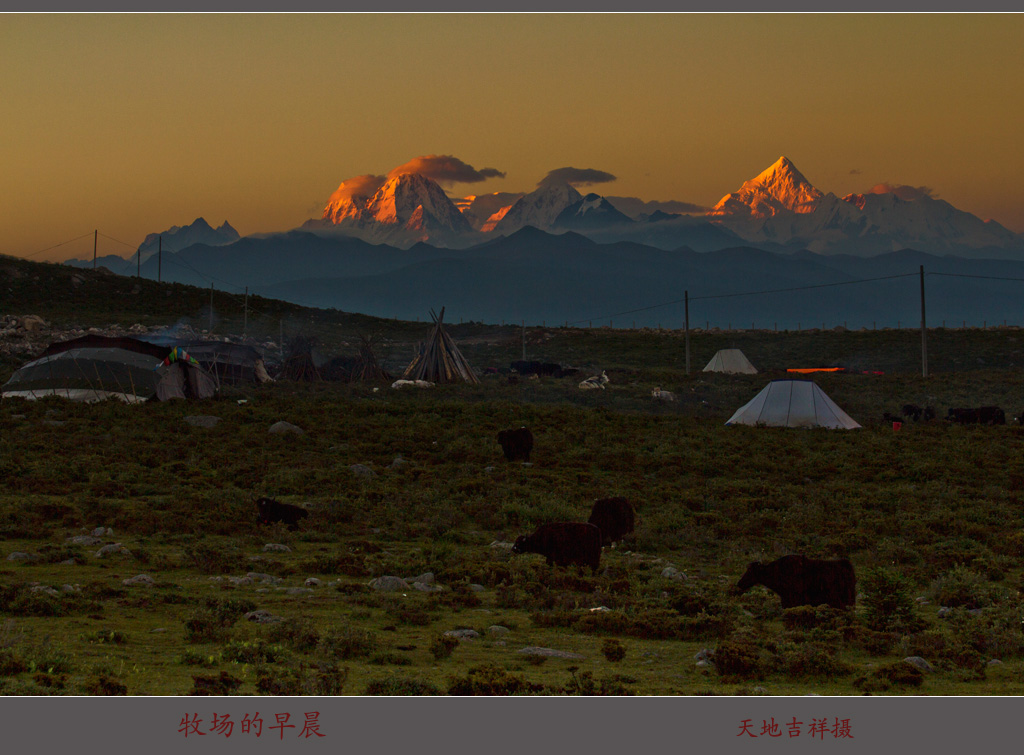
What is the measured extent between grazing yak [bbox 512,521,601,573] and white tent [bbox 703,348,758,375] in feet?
150

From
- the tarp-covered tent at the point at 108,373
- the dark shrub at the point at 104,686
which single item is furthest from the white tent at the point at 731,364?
the dark shrub at the point at 104,686

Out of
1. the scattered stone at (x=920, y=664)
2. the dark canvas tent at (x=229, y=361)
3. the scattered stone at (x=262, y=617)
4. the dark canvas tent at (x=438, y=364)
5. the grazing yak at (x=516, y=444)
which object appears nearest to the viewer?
the scattered stone at (x=920, y=664)

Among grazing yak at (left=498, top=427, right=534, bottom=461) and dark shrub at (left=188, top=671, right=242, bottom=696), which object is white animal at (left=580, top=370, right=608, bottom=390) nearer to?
grazing yak at (left=498, top=427, right=534, bottom=461)

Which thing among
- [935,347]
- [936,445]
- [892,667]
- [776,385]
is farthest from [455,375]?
[935,347]

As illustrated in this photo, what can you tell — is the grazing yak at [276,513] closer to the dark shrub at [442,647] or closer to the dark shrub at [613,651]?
the dark shrub at [442,647]

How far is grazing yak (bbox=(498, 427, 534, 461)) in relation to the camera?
23281 mm

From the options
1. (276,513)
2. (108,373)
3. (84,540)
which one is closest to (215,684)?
(84,540)

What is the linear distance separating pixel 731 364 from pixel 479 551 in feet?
150

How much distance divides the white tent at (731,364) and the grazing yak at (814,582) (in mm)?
47210

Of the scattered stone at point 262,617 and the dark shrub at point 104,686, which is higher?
the dark shrub at point 104,686

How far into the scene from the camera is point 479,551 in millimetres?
14008

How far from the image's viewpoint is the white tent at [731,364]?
187 feet

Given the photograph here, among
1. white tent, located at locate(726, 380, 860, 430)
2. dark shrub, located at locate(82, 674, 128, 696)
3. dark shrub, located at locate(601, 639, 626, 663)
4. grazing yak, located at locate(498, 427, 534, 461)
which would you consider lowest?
dark shrub, located at locate(601, 639, 626, 663)

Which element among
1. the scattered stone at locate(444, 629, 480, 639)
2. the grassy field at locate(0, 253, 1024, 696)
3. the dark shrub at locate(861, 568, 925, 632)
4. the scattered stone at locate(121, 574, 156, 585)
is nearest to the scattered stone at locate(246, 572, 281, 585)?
the grassy field at locate(0, 253, 1024, 696)
